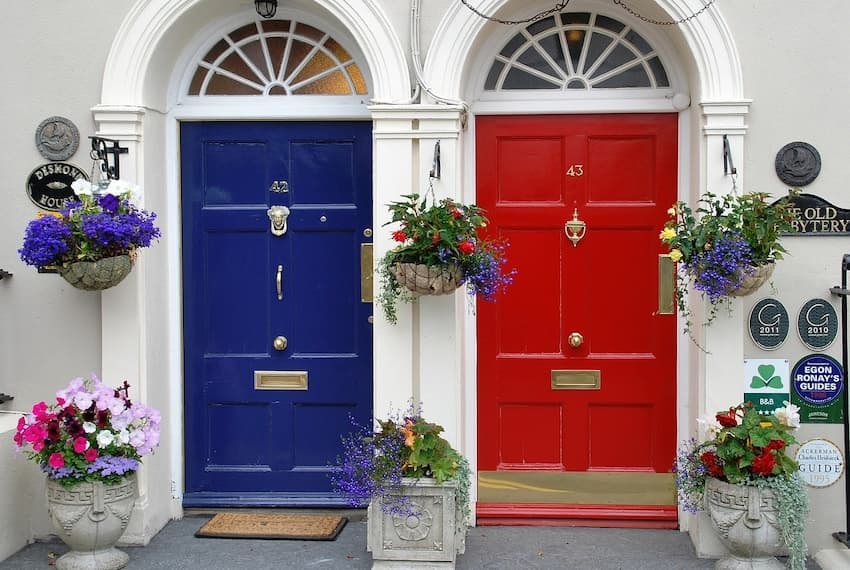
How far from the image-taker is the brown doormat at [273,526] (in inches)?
229

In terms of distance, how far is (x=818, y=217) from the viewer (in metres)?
5.50

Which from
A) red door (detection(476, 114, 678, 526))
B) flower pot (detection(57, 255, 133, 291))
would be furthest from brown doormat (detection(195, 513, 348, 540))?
flower pot (detection(57, 255, 133, 291))

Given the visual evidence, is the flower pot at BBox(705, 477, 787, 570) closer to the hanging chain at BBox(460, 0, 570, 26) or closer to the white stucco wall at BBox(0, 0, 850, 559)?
the white stucco wall at BBox(0, 0, 850, 559)

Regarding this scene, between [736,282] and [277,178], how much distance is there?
2691 millimetres

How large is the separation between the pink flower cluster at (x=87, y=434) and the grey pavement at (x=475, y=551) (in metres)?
0.61

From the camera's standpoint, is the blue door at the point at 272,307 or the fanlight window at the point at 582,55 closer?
the fanlight window at the point at 582,55

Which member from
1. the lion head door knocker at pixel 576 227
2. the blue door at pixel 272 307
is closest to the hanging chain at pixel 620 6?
the blue door at pixel 272 307

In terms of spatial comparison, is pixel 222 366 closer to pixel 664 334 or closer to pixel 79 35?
pixel 79 35

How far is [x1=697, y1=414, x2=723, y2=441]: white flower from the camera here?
17.2ft

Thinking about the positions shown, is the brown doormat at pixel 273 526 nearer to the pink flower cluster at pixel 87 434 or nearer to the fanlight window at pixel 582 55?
the pink flower cluster at pixel 87 434

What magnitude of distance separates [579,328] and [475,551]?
1.40 m

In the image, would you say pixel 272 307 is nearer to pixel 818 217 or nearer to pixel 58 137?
pixel 58 137

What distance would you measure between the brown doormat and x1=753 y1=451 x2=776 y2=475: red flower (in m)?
2.31

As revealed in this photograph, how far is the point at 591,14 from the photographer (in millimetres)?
5895
